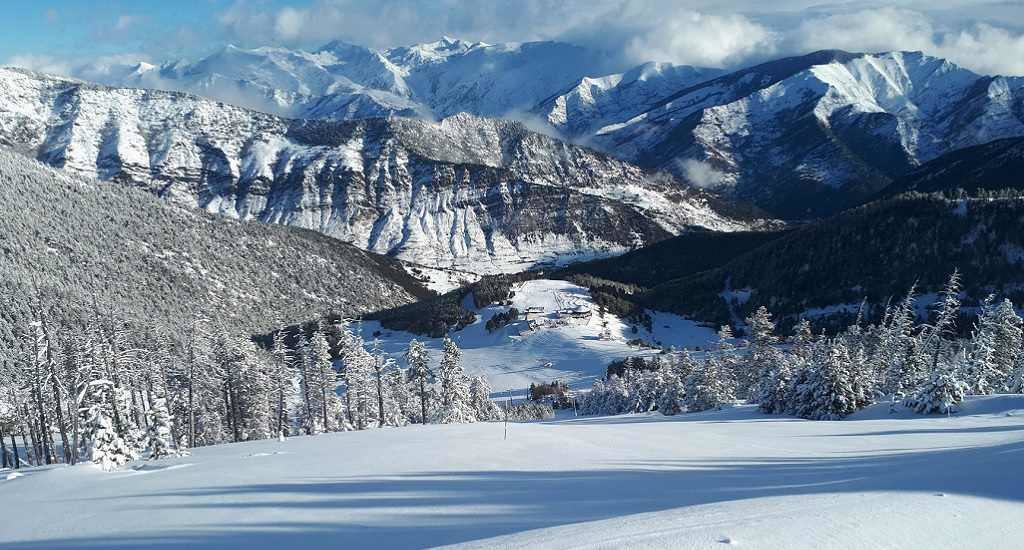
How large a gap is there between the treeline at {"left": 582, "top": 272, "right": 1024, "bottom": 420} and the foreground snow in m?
12.4

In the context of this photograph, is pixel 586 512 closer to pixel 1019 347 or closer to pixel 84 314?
pixel 1019 347

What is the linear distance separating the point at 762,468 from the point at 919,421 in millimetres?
18728

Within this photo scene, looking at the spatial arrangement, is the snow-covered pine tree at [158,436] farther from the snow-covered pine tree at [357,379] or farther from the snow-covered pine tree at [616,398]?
the snow-covered pine tree at [616,398]

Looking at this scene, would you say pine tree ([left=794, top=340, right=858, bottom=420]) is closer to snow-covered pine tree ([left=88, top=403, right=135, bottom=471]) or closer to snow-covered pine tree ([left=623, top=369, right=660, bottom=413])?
snow-covered pine tree ([left=623, top=369, right=660, bottom=413])

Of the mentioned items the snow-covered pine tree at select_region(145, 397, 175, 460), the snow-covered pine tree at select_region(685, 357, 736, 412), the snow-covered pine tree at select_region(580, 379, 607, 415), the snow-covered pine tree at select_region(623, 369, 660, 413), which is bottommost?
the snow-covered pine tree at select_region(580, 379, 607, 415)

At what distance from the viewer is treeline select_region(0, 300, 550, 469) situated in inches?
1890

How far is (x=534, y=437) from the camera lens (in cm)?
2723

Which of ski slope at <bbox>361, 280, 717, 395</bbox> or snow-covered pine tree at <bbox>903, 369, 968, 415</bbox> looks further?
ski slope at <bbox>361, 280, 717, 395</bbox>

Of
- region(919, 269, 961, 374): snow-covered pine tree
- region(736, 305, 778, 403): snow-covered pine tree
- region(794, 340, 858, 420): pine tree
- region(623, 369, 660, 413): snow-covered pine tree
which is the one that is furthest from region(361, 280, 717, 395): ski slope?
region(794, 340, 858, 420): pine tree

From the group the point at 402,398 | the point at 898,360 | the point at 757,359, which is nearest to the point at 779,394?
the point at 898,360

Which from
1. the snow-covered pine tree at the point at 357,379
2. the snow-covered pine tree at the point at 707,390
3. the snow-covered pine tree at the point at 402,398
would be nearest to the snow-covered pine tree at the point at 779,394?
the snow-covered pine tree at the point at 707,390

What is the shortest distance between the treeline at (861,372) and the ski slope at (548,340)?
146ft

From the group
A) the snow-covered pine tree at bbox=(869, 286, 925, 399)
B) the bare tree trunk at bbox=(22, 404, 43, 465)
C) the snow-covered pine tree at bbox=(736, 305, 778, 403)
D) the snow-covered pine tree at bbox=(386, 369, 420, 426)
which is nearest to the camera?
the snow-covered pine tree at bbox=(869, 286, 925, 399)

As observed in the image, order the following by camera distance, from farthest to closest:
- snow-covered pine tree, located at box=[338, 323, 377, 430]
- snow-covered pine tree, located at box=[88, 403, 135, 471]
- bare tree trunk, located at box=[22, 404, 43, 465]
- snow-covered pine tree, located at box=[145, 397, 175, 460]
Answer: snow-covered pine tree, located at box=[338, 323, 377, 430], bare tree trunk, located at box=[22, 404, 43, 465], snow-covered pine tree, located at box=[145, 397, 175, 460], snow-covered pine tree, located at box=[88, 403, 135, 471]
